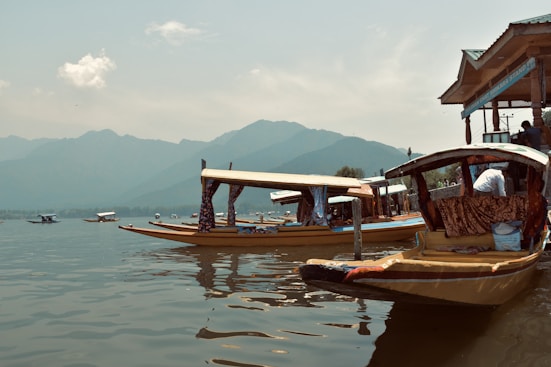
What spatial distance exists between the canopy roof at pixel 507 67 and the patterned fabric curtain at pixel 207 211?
1124 cm

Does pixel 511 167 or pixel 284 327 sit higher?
pixel 511 167

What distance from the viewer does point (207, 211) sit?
18453mm

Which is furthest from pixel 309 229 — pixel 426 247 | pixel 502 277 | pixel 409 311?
pixel 502 277

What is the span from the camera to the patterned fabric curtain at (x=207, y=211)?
60.1 ft

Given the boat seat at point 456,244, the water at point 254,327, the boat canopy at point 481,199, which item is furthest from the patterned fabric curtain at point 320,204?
the boat seat at point 456,244

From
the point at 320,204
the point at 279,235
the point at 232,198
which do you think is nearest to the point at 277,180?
the point at 320,204

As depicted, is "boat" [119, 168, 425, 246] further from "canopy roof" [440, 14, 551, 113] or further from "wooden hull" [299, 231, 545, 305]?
"wooden hull" [299, 231, 545, 305]

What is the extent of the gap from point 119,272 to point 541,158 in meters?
10.9

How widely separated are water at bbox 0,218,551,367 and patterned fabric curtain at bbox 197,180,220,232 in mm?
7863

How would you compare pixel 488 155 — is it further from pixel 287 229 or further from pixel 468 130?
pixel 468 130

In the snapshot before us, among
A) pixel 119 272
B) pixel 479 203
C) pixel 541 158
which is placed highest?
pixel 541 158

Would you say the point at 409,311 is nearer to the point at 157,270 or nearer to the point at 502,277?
the point at 502,277

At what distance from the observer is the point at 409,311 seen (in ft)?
22.3

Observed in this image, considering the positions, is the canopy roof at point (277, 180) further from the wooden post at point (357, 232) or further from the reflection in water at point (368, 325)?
the reflection in water at point (368, 325)
